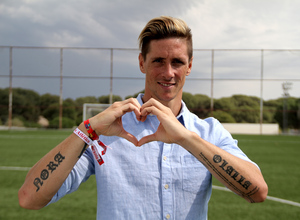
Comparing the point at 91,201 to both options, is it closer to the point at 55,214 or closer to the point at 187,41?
the point at 55,214

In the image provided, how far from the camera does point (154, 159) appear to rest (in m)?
1.94

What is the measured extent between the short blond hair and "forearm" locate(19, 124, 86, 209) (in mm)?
781

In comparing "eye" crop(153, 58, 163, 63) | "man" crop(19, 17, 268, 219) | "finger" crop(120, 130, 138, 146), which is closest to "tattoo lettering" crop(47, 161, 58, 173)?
"man" crop(19, 17, 268, 219)

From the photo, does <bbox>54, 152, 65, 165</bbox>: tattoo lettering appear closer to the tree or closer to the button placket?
the button placket

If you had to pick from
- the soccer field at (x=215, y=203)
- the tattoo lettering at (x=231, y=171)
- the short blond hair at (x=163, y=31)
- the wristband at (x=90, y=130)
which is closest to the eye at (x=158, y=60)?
the short blond hair at (x=163, y=31)

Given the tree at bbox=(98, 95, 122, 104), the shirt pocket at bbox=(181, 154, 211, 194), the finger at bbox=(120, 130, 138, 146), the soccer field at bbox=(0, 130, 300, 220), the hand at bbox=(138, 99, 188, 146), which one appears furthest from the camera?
the tree at bbox=(98, 95, 122, 104)

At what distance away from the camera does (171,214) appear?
1845 millimetres

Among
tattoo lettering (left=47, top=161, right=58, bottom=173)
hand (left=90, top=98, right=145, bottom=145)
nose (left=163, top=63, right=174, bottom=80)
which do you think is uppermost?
nose (left=163, top=63, right=174, bottom=80)

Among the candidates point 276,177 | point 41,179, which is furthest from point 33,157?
point 41,179

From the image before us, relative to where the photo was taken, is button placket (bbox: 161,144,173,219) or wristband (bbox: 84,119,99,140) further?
button placket (bbox: 161,144,173,219)

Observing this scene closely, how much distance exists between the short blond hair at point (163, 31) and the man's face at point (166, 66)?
0.12 ft

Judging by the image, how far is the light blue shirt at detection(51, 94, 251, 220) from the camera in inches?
72.7

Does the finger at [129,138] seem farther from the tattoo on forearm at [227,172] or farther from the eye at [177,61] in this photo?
the eye at [177,61]

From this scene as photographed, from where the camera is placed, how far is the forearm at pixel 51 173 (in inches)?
67.5
